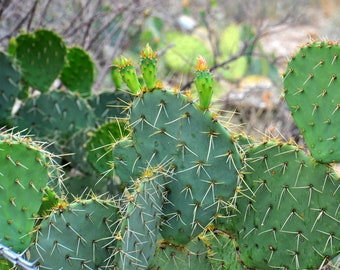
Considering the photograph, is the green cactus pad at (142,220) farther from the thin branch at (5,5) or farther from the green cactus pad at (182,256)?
the thin branch at (5,5)

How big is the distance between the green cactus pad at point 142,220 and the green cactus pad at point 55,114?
5.48 ft


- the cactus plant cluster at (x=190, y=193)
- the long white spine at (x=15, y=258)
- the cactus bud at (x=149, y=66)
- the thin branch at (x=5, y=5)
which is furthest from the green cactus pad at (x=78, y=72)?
the long white spine at (x=15, y=258)

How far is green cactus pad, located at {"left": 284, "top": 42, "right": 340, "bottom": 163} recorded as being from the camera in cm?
241

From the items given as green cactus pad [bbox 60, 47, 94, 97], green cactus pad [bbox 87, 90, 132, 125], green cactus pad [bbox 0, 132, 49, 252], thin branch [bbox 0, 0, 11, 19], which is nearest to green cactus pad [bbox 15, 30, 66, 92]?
green cactus pad [bbox 60, 47, 94, 97]

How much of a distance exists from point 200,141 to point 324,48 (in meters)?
0.58

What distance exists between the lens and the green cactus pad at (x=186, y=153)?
2203 millimetres

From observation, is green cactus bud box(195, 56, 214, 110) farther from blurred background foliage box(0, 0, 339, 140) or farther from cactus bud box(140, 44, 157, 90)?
blurred background foliage box(0, 0, 339, 140)

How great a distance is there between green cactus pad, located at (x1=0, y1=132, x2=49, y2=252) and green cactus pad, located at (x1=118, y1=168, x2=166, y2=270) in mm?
362

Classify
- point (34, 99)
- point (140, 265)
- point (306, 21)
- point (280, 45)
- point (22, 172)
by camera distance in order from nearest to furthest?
point (140, 265) < point (22, 172) < point (34, 99) < point (280, 45) < point (306, 21)

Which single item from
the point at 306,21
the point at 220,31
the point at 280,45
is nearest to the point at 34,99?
the point at 220,31

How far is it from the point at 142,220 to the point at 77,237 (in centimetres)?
27

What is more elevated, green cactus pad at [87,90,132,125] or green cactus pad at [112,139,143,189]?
green cactus pad at [112,139,143,189]

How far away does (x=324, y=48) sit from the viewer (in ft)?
8.06

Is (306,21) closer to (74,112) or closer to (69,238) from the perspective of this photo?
(74,112)
